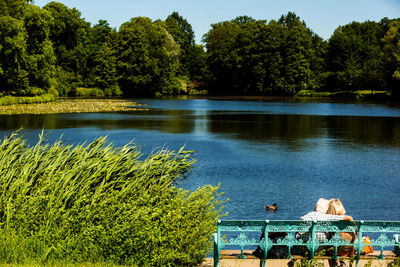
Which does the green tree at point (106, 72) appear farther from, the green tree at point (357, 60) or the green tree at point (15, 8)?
the green tree at point (357, 60)

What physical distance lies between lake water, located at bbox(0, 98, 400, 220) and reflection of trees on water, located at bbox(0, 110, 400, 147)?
0.24ft

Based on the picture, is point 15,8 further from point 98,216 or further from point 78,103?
point 98,216

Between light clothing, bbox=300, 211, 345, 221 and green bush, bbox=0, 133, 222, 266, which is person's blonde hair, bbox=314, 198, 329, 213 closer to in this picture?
light clothing, bbox=300, 211, 345, 221

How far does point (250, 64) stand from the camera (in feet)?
412

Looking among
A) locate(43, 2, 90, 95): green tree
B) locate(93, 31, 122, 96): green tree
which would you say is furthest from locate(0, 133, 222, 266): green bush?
locate(93, 31, 122, 96): green tree

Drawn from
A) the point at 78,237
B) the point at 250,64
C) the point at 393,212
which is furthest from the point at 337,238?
the point at 250,64

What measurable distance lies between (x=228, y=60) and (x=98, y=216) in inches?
4845

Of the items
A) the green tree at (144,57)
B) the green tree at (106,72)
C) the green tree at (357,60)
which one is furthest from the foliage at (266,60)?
the green tree at (106,72)

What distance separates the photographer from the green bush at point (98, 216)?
8117mm

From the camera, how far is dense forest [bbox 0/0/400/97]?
356 feet

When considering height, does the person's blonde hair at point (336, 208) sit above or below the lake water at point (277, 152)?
above

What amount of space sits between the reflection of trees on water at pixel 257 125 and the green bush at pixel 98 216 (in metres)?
24.2

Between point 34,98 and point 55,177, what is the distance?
65.7m

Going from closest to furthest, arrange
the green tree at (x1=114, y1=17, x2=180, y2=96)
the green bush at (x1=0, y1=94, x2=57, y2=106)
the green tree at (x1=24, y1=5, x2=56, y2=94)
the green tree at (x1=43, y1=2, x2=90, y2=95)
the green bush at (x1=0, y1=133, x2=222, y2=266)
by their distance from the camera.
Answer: the green bush at (x1=0, y1=133, x2=222, y2=266), the green bush at (x1=0, y1=94, x2=57, y2=106), the green tree at (x1=24, y1=5, x2=56, y2=94), the green tree at (x1=43, y1=2, x2=90, y2=95), the green tree at (x1=114, y1=17, x2=180, y2=96)
